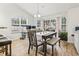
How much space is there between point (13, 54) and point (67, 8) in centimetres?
138

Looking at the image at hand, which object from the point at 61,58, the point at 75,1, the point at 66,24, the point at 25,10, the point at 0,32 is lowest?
the point at 61,58

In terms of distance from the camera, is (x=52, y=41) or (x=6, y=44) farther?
(x=52, y=41)

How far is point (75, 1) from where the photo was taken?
219 cm

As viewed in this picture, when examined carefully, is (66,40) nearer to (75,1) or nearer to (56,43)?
(56,43)

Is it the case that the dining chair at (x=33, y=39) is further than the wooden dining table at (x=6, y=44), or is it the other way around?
the dining chair at (x=33, y=39)

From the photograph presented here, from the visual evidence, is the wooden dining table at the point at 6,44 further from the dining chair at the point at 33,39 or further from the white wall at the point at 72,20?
the white wall at the point at 72,20

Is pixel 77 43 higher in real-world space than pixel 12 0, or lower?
lower

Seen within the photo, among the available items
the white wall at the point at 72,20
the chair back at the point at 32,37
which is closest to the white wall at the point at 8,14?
the chair back at the point at 32,37

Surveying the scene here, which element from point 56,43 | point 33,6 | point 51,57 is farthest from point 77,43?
point 33,6

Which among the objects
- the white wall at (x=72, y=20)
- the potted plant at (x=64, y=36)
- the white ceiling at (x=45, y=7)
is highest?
the white ceiling at (x=45, y=7)

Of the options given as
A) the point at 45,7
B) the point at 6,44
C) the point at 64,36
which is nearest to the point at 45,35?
the point at 64,36

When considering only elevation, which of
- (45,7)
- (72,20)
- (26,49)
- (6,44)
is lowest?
(26,49)

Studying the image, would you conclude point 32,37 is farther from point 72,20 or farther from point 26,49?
point 72,20

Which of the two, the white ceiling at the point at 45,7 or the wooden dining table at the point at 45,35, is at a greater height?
the white ceiling at the point at 45,7
